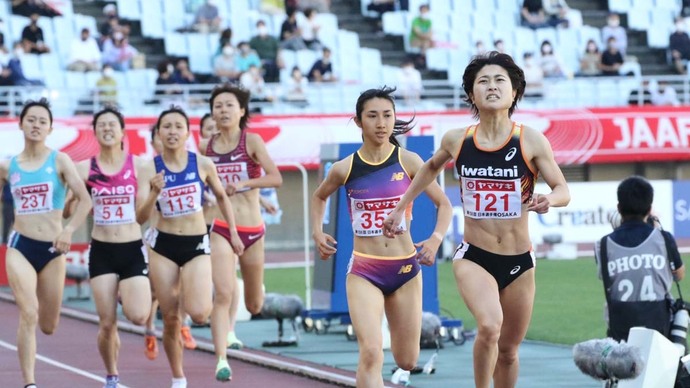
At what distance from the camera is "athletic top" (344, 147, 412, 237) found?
31.8ft

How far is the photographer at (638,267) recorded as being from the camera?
10.1 meters

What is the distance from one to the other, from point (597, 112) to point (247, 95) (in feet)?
60.1

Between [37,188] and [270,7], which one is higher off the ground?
[270,7]

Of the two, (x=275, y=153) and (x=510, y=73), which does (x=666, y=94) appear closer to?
(x=275, y=153)

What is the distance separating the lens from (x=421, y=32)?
33.0 m

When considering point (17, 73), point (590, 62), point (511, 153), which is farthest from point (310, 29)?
point (511, 153)

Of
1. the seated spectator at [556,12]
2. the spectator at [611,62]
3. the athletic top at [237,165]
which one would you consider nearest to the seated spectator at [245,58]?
the spectator at [611,62]

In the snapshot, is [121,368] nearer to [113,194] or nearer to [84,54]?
[113,194]

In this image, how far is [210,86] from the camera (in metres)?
28.4

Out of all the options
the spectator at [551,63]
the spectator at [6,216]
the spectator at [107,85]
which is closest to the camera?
the spectator at [6,216]

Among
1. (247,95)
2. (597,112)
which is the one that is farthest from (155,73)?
(247,95)

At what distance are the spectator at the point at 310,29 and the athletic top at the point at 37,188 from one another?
1991 centimetres

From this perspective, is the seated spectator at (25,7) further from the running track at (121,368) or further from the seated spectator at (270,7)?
the running track at (121,368)

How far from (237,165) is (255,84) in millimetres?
15886
